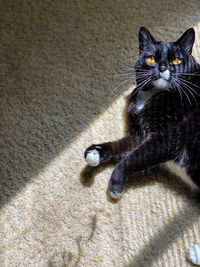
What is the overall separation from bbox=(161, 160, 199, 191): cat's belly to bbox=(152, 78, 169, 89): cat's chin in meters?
0.28

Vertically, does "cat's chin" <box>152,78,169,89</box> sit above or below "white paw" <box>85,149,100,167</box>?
above

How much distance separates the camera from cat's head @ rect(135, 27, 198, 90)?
1136 mm

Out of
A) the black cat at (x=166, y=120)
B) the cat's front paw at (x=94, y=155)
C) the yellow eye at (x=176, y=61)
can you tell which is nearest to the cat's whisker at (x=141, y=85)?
the black cat at (x=166, y=120)

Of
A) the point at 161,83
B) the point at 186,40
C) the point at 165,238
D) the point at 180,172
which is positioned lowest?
the point at 165,238

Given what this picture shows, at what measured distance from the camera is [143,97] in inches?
49.3

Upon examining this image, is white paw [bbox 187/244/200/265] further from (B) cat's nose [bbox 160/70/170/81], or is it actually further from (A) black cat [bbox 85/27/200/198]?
(B) cat's nose [bbox 160/70/170/81]

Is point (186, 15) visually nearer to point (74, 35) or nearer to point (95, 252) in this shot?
point (74, 35)

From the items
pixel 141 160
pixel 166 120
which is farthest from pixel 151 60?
pixel 141 160

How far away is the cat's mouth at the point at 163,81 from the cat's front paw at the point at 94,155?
0.31 metres

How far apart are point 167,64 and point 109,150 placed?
38 centimetres

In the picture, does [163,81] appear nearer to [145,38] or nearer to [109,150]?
[145,38]

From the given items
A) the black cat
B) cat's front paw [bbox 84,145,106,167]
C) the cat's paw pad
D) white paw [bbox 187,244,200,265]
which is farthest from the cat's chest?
white paw [bbox 187,244,200,265]

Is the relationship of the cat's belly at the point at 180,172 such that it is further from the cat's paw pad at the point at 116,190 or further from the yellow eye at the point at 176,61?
the yellow eye at the point at 176,61

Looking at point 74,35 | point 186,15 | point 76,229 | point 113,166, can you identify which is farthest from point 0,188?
point 186,15
